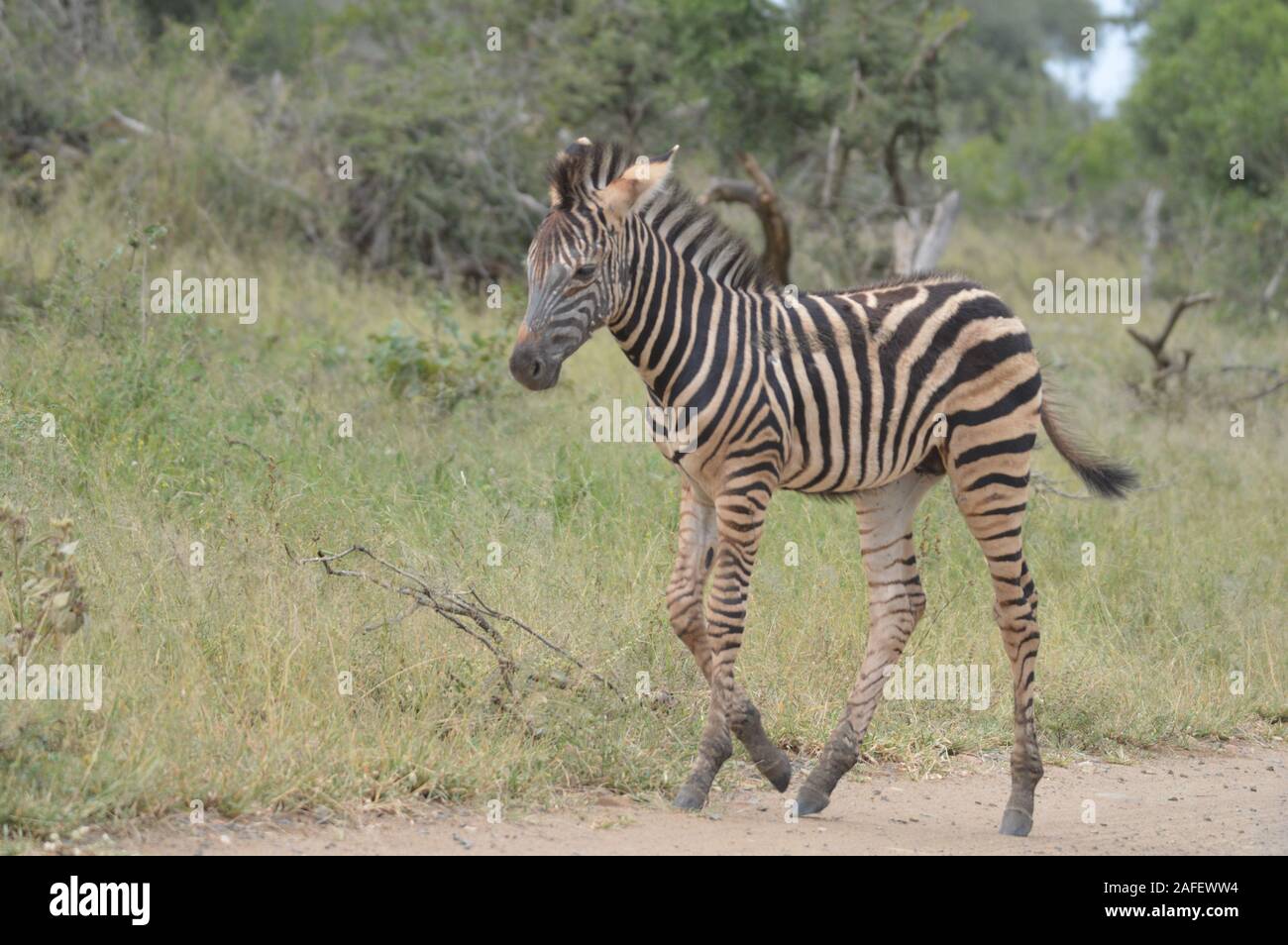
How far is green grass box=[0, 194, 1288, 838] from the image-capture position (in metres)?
5.34

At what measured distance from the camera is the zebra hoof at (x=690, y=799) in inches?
220

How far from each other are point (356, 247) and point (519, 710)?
8.77 meters

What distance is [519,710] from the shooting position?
591cm

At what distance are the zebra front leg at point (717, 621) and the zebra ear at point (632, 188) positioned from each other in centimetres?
117

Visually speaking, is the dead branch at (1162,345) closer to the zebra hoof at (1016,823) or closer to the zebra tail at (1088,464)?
the zebra tail at (1088,464)

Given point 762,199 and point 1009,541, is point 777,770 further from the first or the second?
point 762,199

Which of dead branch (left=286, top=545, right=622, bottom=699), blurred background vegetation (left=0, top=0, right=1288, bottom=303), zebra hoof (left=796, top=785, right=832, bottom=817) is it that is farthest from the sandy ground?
blurred background vegetation (left=0, top=0, right=1288, bottom=303)

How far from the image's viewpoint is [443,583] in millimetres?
6555

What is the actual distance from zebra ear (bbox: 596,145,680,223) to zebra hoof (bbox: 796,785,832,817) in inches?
96.7

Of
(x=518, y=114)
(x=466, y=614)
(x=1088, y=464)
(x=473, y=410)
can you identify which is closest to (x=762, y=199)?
(x=518, y=114)

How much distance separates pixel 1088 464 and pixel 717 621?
2123 millimetres

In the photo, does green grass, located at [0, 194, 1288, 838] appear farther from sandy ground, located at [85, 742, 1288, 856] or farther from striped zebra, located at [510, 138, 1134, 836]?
striped zebra, located at [510, 138, 1134, 836]
